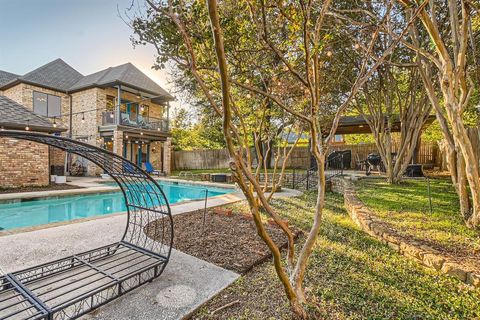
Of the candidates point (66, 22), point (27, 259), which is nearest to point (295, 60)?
point (27, 259)

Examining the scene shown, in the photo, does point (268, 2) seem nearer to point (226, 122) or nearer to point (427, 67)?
point (226, 122)

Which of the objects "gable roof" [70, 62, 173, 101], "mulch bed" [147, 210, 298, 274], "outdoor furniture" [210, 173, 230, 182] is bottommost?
"mulch bed" [147, 210, 298, 274]

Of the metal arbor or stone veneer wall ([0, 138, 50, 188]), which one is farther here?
stone veneer wall ([0, 138, 50, 188])

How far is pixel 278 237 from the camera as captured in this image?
4219mm

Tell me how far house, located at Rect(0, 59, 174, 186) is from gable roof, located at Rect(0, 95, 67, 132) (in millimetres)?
3630

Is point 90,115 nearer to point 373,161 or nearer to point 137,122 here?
point 137,122

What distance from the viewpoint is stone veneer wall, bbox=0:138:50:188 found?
9602mm

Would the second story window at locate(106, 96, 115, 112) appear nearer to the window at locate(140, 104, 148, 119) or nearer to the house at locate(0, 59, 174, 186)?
the house at locate(0, 59, 174, 186)

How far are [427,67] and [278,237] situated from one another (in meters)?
4.83

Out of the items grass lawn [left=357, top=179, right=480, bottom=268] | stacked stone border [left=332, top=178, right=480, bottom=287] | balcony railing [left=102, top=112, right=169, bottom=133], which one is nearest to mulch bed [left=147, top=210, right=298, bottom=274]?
stacked stone border [left=332, top=178, right=480, bottom=287]

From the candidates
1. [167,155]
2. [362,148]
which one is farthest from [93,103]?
[362,148]

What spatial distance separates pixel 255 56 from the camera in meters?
4.38

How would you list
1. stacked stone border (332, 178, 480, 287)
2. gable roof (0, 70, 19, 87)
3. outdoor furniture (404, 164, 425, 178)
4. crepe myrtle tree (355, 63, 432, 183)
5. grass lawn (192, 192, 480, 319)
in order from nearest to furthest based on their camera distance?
grass lawn (192, 192, 480, 319) → stacked stone border (332, 178, 480, 287) → crepe myrtle tree (355, 63, 432, 183) → outdoor furniture (404, 164, 425, 178) → gable roof (0, 70, 19, 87)

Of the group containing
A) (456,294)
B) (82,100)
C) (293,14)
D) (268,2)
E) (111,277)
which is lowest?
(456,294)
